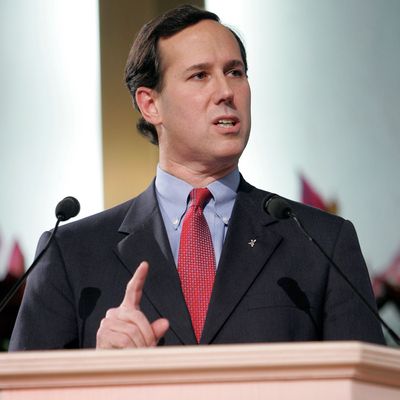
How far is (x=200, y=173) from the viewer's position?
7.90ft

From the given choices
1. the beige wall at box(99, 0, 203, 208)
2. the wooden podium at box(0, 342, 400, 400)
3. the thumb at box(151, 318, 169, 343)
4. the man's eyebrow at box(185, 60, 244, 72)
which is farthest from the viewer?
the beige wall at box(99, 0, 203, 208)

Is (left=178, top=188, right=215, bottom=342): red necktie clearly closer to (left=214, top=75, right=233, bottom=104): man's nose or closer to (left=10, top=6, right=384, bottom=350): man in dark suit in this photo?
(left=10, top=6, right=384, bottom=350): man in dark suit

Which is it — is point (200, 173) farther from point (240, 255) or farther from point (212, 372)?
point (212, 372)

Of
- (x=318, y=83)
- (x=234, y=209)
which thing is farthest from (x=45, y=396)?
(x=318, y=83)

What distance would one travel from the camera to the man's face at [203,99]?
7.65 ft

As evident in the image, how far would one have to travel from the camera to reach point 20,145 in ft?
11.8

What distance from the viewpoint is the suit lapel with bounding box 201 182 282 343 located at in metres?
2.15

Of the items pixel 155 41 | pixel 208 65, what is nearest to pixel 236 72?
pixel 208 65

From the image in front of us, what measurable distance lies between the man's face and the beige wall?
3.45ft

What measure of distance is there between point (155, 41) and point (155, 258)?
542 mm

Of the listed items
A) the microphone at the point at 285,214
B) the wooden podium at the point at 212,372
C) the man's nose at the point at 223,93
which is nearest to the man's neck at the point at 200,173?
the man's nose at the point at 223,93

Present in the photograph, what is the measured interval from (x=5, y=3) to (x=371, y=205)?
1323 mm

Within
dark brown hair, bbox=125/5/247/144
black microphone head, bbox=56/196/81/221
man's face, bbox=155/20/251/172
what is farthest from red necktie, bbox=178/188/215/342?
dark brown hair, bbox=125/5/247/144

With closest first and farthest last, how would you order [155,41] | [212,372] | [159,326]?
[212,372] → [159,326] → [155,41]
